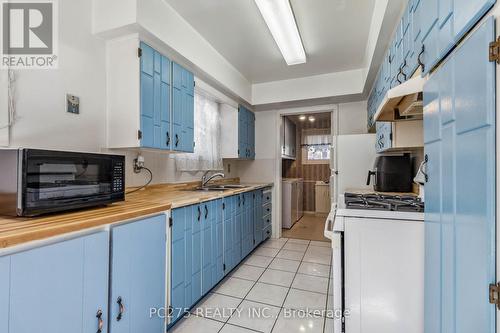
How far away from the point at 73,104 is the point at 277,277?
238cm

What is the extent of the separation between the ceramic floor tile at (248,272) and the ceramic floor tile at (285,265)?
19 centimetres

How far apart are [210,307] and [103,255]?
3.87ft

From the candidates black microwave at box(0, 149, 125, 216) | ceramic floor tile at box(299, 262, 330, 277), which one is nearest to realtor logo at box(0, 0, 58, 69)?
black microwave at box(0, 149, 125, 216)

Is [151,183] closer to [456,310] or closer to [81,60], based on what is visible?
[81,60]

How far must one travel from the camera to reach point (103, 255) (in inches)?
46.7

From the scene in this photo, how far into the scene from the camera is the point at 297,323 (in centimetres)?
182

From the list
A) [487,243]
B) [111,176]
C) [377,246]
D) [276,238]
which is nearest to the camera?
[487,243]

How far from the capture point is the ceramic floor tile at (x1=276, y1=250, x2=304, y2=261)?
10.4ft

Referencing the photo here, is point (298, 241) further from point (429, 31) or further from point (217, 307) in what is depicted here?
point (429, 31)

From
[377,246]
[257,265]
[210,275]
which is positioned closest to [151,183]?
[210,275]

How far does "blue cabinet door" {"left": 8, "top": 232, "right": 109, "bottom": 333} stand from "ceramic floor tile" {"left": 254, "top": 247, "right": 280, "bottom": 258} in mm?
2313

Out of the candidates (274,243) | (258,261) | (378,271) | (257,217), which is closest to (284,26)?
(378,271)

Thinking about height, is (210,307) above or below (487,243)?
below

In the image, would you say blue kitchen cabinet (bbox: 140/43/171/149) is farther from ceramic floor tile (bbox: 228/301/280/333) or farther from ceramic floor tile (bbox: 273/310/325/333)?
ceramic floor tile (bbox: 273/310/325/333)
